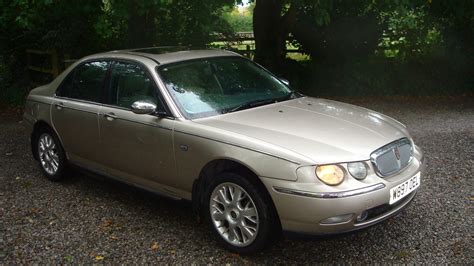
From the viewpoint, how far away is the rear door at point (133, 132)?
4.30 m

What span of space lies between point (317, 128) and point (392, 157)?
2.04 ft

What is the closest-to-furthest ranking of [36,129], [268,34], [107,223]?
[107,223] < [36,129] < [268,34]

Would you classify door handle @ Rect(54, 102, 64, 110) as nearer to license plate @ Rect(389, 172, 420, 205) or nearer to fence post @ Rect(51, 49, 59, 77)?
license plate @ Rect(389, 172, 420, 205)

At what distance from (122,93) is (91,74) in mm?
710

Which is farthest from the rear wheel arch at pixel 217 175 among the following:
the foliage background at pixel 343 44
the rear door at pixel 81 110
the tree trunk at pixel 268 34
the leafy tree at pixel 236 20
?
the tree trunk at pixel 268 34

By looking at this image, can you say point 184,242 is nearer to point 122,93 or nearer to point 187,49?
point 122,93

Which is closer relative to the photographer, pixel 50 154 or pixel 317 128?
pixel 317 128

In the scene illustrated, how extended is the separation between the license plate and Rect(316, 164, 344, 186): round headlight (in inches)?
18.0

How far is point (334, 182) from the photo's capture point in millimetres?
3428

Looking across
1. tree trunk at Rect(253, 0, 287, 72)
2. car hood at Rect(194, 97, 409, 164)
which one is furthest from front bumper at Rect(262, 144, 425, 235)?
tree trunk at Rect(253, 0, 287, 72)

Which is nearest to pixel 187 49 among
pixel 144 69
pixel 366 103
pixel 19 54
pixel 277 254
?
pixel 144 69

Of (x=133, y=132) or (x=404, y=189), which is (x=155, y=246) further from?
(x=404, y=189)

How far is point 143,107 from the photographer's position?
423cm

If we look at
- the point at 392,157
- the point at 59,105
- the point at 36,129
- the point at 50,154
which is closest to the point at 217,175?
the point at 392,157
